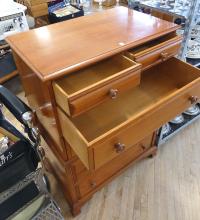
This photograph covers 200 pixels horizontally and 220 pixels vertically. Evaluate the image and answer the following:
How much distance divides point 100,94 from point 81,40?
9.7 inches

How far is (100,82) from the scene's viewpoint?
0.64 m

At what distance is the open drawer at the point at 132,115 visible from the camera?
2.19ft

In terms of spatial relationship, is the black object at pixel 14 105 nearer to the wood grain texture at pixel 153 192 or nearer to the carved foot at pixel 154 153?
the wood grain texture at pixel 153 192

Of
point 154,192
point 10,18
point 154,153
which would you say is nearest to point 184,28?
point 154,153

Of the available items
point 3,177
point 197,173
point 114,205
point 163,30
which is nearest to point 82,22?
point 163,30

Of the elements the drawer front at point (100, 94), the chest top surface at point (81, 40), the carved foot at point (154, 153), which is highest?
the chest top surface at point (81, 40)

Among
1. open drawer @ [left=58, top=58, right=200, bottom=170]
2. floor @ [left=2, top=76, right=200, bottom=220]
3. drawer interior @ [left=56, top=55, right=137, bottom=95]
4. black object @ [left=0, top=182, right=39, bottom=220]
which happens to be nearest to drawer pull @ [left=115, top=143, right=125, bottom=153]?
open drawer @ [left=58, top=58, right=200, bottom=170]

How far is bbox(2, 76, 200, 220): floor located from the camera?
114 centimetres

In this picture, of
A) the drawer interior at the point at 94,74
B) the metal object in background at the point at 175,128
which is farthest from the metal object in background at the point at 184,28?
the drawer interior at the point at 94,74

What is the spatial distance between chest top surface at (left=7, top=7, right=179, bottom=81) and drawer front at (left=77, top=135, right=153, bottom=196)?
543mm

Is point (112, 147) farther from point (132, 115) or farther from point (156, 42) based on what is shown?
point (156, 42)

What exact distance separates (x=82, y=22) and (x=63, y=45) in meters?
0.22

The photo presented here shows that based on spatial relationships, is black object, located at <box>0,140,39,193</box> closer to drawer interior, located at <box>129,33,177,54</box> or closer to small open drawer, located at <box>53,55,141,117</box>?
small open drawer, located at <box>53,55,141,117</box>

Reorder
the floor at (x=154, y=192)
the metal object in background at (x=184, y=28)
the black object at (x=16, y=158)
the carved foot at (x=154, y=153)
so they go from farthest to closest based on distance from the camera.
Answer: the carved foot at (x=154, y=153)
the floor at (x=154, y=192)
the metal object in background at (x=184, y=28)
the black object at (x=16, y=158)
